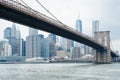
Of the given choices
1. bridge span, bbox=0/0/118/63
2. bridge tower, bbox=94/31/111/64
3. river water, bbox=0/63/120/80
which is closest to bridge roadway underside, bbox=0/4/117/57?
bridge span, bbox=0/0/118/63

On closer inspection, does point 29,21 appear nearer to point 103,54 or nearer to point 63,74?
point 63,74

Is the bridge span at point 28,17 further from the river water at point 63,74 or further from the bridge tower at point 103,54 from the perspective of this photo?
the bridge tower at point 103,54

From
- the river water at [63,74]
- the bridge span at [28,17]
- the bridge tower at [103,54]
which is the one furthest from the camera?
the bridge tower at [103,54]

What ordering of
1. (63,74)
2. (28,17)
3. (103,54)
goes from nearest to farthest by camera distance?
(28,17) < (63,74) < (103,54)

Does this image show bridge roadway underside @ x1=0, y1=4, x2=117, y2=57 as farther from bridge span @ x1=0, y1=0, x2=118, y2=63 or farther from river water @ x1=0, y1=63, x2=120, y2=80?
river water @ x1=0, y1=63, x2=120, y2=80

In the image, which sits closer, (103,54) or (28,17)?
(28,17)

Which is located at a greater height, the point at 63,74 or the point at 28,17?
the point at 28,17

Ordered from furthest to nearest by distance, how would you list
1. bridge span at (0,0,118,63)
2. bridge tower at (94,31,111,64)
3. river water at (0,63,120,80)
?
bridge tower at (94,31,111,64)
river water at (0,63,120,80)
bridge span at (0,0,118,63)

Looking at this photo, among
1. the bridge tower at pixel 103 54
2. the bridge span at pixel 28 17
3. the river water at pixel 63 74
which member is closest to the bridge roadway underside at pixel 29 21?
the bridge span at pixel 28 17

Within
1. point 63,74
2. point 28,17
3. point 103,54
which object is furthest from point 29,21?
point 103,54

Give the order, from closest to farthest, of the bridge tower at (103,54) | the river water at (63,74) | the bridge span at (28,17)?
the bridge span at (28,17) < the river water at (63,74) < the bridge tower at (103,54)

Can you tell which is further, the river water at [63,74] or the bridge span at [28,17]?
the river water at [63,74]

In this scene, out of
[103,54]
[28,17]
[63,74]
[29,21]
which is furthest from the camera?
[103,54]

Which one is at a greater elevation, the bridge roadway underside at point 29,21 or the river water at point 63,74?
the bridge roadway underside at point 29,21
